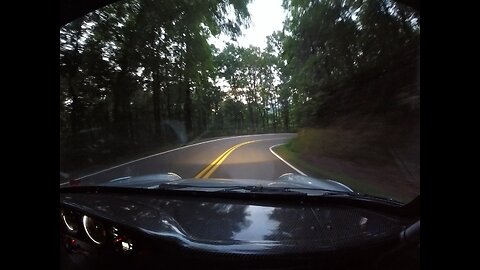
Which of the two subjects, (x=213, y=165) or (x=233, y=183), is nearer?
(x=233, y=183)

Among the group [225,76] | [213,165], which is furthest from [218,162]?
[225,76]

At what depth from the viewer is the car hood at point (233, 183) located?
10.6ft

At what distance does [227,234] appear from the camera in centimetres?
228

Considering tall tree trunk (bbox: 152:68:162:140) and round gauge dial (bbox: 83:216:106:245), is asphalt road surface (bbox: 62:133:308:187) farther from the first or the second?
round gauge dial (bbox: 83:216:106:245)

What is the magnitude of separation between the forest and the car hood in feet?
1.45

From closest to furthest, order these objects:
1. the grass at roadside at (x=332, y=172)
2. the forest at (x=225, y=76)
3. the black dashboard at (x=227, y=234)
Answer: the black dashboard at (x=227, y=234)
the forest at (x=225, y=76)
the grass at roadside at (x=332, y=172)

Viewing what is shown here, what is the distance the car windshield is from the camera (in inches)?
128

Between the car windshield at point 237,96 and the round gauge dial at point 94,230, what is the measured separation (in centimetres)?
79

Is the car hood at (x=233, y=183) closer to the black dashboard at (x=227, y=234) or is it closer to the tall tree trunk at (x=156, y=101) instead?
the black dashboard at (x=227, y=234)

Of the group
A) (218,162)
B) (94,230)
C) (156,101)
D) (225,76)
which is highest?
(225,76)

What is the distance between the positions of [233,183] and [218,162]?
1.71 feet

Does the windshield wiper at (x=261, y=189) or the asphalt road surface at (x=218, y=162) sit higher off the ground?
the asphalt road surface at (x=218, y=162)

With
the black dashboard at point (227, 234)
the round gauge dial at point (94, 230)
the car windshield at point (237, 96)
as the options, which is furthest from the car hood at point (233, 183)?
the round gauge dial at point (94, 230)

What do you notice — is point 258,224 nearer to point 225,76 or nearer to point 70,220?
point 70,220
